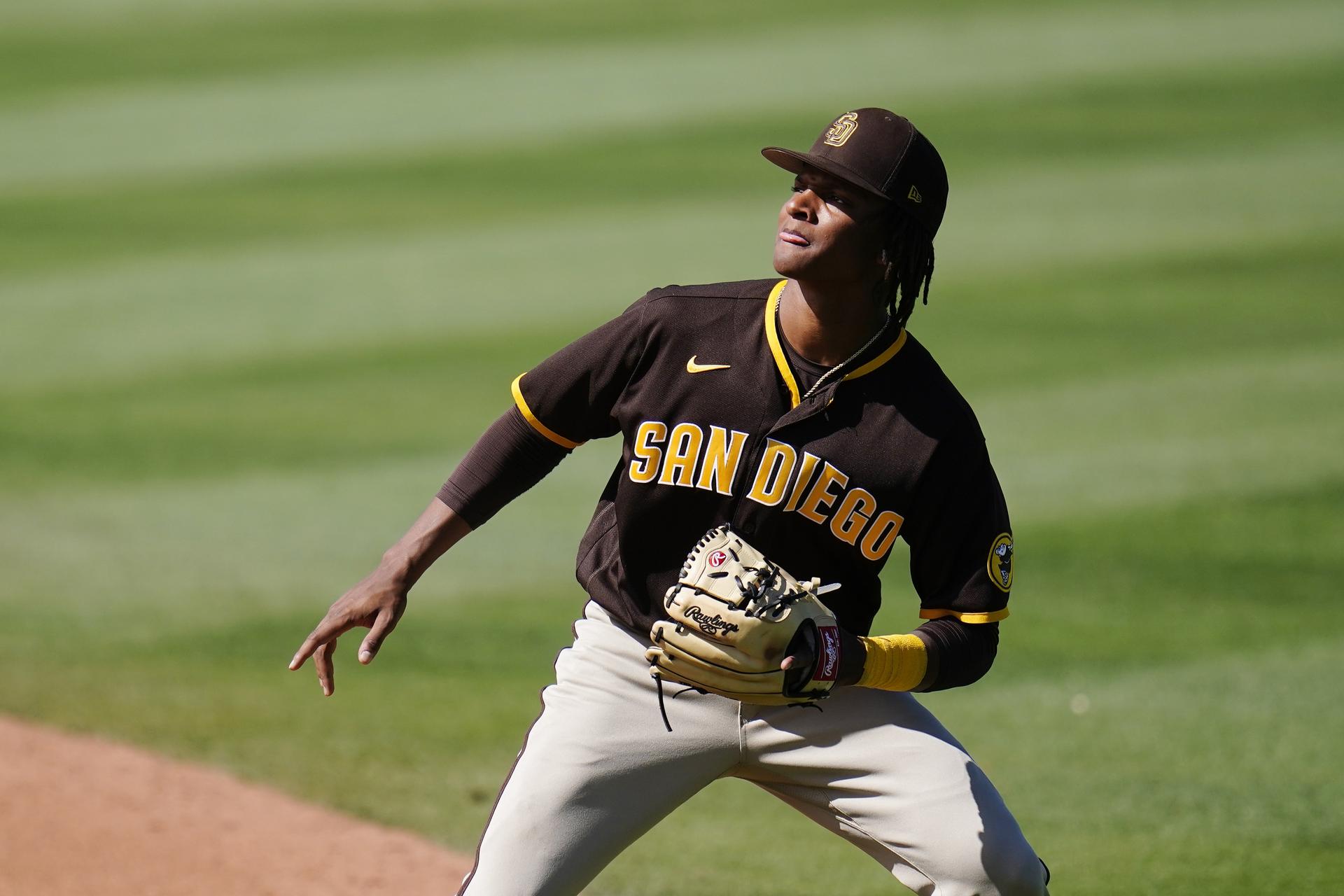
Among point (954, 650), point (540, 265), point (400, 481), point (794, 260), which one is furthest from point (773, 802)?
point (540, 265)

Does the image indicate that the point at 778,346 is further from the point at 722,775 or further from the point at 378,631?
the point at 378,631

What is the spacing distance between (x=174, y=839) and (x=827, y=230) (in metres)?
2.83

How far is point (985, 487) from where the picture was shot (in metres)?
3.45

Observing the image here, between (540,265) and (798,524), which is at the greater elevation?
(798,524)

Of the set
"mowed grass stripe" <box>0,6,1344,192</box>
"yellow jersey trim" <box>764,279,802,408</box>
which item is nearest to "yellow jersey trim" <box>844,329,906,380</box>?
"yellow jersey trim" <box>764,279,802,408</box>

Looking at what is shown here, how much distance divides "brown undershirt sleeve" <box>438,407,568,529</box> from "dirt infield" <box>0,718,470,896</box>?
1428mm

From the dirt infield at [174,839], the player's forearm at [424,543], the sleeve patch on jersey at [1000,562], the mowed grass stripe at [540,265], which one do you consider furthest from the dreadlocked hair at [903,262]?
the mowed grass stripe at [540,265]

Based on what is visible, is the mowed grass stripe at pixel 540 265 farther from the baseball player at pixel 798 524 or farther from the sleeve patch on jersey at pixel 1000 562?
the sleeve patch on jersey at pixel 1000 562

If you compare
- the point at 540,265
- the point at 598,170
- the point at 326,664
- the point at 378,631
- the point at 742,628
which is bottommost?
the point at 540,265

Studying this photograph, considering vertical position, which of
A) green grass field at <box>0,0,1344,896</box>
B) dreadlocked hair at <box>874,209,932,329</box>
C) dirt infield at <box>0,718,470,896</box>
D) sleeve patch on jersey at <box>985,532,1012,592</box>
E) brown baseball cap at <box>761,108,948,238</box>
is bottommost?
dirt infield at <box>0,718,470,896</box>

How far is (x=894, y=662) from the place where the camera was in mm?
3350

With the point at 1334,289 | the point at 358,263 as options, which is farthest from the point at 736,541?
the point at 1334,289

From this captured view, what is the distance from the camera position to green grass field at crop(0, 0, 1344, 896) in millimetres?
5512

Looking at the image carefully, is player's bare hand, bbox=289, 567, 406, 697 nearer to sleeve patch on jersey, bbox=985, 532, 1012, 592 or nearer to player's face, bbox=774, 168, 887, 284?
player's face, bbox=774, 168, 887, 284
